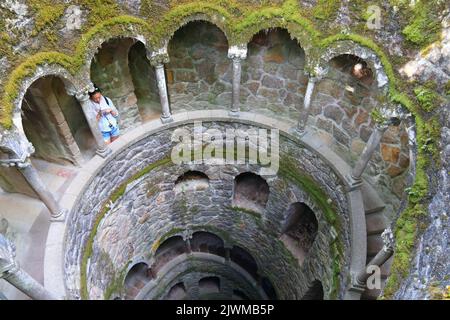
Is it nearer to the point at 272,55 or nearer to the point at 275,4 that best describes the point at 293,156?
the point at 272,55

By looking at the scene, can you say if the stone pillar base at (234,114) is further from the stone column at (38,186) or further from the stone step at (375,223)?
the stone column at (38,186)

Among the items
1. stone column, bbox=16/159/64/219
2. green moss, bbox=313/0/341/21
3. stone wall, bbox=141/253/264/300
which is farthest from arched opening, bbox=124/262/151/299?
Answer: green moss, bbox=313/0/341/21

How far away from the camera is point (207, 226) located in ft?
51.8

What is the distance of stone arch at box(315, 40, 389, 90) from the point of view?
27.3 ft

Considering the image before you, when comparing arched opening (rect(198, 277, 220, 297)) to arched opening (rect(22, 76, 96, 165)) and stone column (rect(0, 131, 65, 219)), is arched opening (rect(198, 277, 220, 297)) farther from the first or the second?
stone column (rect(0, 131, 65, 219))

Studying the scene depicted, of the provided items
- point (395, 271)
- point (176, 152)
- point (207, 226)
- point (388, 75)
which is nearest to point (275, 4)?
point (388, 75)

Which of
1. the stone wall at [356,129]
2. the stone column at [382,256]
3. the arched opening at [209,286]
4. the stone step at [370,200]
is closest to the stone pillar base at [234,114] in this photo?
the stone wall at [356,129]

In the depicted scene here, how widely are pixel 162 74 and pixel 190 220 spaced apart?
6.90 meters

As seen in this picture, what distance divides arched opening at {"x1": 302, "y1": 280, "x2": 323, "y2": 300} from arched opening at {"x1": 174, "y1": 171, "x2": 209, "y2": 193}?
5.19m

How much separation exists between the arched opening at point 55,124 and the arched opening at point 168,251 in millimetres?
6399

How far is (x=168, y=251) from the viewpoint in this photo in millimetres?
16297

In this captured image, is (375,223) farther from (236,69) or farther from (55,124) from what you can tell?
(55,124)

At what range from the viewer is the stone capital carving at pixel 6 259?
6.80 metres

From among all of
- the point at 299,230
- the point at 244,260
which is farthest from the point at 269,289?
the point at 299,230
